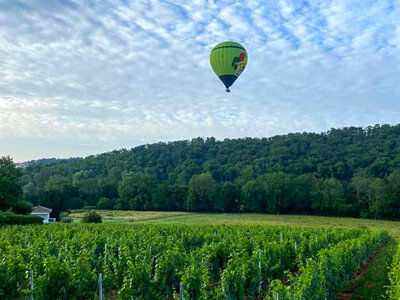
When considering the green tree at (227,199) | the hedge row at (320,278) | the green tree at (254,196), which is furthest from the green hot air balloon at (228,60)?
the green tree at (227,199)

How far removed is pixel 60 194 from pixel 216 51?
45410 mm

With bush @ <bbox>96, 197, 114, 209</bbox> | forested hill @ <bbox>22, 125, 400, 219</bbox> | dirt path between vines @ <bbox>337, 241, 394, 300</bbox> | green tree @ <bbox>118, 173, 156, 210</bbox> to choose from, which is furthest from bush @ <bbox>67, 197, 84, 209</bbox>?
dirt path between vines @ <bbox>337, 241, 394, 300</bbox>

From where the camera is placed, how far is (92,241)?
17.0 metres

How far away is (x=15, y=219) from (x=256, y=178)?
49442 mm

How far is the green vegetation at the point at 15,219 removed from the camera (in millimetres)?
32438

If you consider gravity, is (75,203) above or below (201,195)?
below

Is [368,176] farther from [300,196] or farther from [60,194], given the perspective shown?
[60,194]

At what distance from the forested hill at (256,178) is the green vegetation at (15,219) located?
957 inches

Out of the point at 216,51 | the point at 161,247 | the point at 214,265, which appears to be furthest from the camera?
the point at 216,51

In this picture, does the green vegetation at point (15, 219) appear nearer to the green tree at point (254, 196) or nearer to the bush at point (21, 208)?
the bush at point (21, 208)

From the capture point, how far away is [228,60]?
2441 centimetres

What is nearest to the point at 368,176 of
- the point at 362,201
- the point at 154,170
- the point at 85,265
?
the point at 362,201

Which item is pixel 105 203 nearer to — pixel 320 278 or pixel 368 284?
pixel 368 284

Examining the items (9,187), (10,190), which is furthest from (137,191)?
(9,187)
